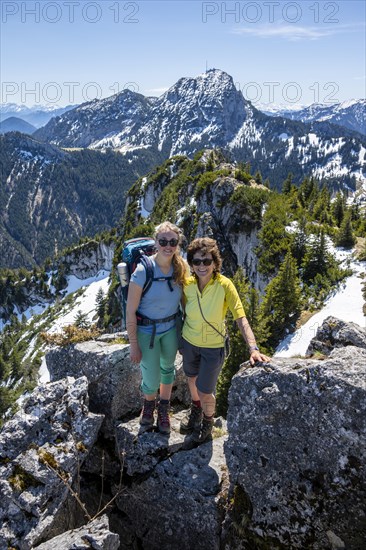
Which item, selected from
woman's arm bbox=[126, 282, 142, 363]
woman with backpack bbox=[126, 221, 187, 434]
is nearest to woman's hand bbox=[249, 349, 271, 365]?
woman with backpack bbox=[126, 221, 187, 434]

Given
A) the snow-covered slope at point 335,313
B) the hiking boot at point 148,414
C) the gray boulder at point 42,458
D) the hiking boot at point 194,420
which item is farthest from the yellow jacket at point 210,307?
the snow-covered slope at point 335,313

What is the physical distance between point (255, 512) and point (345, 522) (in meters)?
1.40

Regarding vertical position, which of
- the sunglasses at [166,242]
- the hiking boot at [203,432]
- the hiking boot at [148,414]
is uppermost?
the sunglasses at [166,242]

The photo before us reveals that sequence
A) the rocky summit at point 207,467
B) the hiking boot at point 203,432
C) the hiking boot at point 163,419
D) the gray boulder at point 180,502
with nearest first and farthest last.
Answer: the rocky summit at point 207,467 < the gray boulder at point 180,502 < the hiking boot at point 203,432 < the hiking boot at point 163,419

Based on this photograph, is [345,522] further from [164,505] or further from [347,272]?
[347,272]

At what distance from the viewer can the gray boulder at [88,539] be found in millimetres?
5934

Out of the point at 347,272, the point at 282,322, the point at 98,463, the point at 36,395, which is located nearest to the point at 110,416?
the point at 98,463

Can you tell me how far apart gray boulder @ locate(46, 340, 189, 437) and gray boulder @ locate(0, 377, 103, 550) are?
87 centimetres

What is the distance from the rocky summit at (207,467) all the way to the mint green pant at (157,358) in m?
1.24

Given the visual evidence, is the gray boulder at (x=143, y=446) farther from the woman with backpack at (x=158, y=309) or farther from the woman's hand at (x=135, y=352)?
the woman's hand at (x=135, y=352)

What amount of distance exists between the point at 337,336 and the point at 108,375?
5564mm

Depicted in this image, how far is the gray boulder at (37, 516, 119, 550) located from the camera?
5.93 meters

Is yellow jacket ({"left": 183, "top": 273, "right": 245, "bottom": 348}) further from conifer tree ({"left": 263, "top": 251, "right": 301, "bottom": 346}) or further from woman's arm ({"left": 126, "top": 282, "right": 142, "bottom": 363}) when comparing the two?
conifer tree ({"left": 263, "top": 251, "right": 301, "bottom": 346})

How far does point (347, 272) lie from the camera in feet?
108
